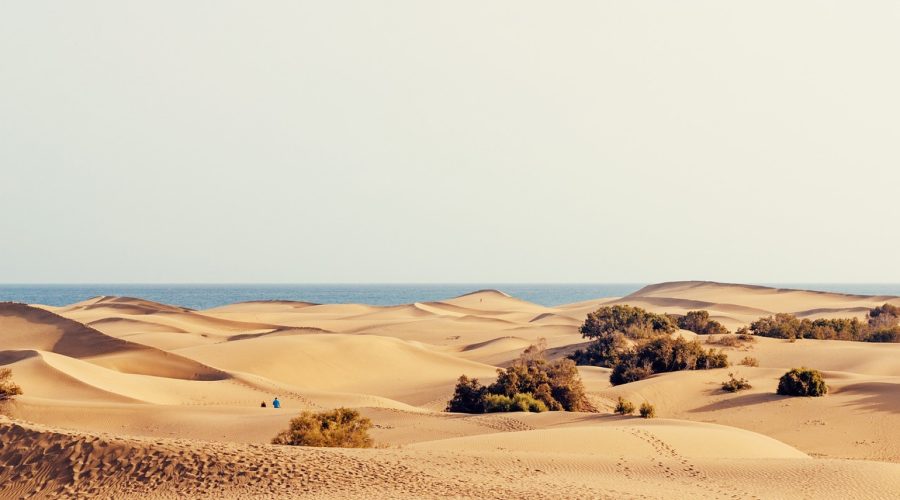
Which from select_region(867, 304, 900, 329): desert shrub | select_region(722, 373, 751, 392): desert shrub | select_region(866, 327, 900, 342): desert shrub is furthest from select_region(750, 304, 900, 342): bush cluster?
select_region(722, 373, 751, 392): desert shrub

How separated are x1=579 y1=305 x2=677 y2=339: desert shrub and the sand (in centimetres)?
140

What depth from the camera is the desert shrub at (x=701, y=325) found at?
39781 mm

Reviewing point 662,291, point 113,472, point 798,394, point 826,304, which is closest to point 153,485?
point 113,472

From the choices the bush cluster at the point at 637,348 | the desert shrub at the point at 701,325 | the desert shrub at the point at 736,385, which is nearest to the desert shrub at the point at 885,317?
the desert shrub at the point at 701,325

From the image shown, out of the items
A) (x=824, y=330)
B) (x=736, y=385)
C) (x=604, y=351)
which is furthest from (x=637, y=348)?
(x=824, y=330)

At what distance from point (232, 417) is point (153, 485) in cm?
903

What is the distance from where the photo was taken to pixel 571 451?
1587 cm

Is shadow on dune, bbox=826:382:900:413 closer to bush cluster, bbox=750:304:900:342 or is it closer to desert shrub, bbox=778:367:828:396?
desert shrub, bbox=778:367:828:396

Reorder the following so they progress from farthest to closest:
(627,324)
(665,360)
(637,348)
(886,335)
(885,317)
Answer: (885,317) → (627,324) → (886,335) → (637,348) → (665,360)

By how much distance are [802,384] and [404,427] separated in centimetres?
1012

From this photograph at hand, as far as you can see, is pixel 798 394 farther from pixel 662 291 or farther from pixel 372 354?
pixel 662 291

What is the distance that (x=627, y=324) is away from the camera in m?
38.7

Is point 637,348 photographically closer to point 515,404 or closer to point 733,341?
point 733,341

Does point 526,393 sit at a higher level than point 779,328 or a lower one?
lower
